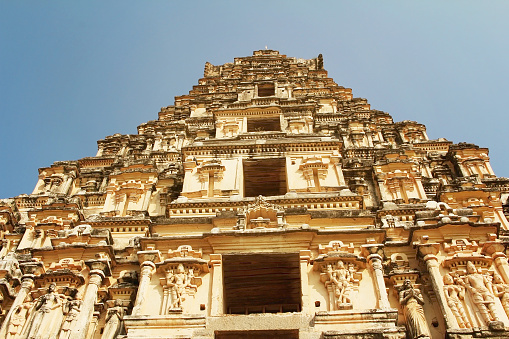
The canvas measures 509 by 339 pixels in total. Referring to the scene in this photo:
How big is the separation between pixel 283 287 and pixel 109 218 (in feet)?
19.0

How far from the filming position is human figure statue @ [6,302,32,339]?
11938mm

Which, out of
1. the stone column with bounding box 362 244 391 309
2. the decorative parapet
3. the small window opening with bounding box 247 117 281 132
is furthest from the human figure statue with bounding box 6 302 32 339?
the small window opening with bounding box 247 117 281 132

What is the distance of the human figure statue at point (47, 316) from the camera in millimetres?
11516

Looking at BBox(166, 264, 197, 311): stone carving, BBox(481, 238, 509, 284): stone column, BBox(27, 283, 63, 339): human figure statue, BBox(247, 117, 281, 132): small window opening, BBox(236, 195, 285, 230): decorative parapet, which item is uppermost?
BBox(247, 117, 281, 132): small window opening

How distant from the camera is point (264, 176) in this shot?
19469mm

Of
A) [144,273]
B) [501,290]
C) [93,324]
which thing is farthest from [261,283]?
[501,290]

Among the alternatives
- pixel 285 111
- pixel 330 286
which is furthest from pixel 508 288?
pixel 285 111

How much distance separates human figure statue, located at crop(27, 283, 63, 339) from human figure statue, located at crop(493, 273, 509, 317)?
930 cm

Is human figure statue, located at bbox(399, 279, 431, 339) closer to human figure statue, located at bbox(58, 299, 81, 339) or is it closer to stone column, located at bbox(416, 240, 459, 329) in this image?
stone column, located at bbox(416, 240, 459, 329)

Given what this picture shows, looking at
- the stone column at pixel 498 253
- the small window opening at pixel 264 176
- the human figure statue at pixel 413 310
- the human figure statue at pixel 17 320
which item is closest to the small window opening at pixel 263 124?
the small window opening at pixel 264 176

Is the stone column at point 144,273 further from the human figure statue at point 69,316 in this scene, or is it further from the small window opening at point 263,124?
the small window opening at point 263,124

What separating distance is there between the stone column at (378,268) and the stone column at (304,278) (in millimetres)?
1332

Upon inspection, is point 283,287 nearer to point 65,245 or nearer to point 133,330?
point 133,330

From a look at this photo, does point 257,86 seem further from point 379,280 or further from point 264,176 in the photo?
point 379,280
